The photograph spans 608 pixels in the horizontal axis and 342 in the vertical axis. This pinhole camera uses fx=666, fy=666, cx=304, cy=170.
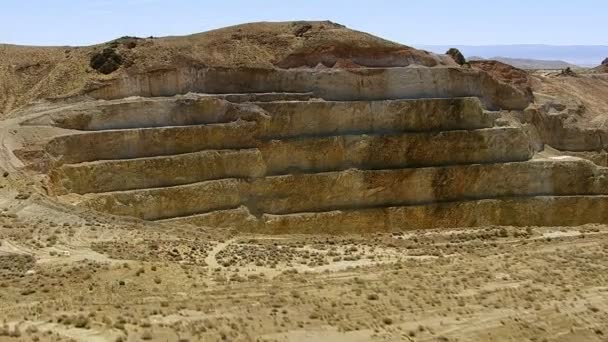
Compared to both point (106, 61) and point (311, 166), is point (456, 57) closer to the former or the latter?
point (311, 166)

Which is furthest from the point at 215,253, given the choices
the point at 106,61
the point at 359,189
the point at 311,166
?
the point at 106,61

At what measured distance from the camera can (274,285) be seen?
18094 millimetres

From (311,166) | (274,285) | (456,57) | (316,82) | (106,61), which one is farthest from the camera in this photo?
(456,57)

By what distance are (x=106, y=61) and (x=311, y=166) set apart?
13287mm

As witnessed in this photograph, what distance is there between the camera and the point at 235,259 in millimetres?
20641

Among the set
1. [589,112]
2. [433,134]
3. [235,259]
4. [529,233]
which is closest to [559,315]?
[235,259]

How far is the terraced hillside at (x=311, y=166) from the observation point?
32.7 meters

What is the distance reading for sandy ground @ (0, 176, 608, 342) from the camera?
1467 centimetres

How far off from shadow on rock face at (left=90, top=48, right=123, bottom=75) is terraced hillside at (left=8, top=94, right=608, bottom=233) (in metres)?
3.74

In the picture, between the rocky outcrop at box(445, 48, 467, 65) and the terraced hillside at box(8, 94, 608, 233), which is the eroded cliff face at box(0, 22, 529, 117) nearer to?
the terraced hillside at box(8, 94, 608, 233)

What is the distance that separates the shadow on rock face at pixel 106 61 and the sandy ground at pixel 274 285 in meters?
14.0

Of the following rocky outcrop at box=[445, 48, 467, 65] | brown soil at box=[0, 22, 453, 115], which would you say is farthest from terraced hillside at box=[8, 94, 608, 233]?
rocky outcrop at box=[445, 48, 467, 65]

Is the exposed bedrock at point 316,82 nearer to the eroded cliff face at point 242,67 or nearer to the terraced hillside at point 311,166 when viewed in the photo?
the eroded cliff face at point 242,67

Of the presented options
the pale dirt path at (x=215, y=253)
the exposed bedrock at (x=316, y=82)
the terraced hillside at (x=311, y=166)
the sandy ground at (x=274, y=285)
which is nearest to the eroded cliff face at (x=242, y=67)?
the exposed bedrock at (x=316, y=82)
